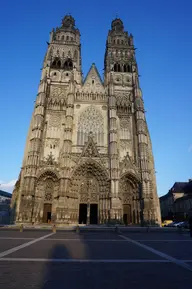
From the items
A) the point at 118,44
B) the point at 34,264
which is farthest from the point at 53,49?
the point at 34,264

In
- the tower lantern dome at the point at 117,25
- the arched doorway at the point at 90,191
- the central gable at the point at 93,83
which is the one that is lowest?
the arched doorway at the point at 90,191

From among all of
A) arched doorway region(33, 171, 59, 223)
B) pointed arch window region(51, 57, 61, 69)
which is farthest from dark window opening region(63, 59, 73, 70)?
arched doorway region(33, 171, 59, 223)

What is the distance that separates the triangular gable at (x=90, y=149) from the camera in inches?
1011

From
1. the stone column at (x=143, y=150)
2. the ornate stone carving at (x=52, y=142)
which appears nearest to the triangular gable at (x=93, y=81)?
the stone column at (x=143, y=150)

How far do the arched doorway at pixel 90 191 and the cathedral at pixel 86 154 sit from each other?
23mm

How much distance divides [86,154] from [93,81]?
46.0 feet

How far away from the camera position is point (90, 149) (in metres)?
26.2

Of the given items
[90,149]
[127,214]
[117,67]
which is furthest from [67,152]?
[117,67]

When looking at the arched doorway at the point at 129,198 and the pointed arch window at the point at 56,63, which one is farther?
the pointed arch window at the point at 56,63

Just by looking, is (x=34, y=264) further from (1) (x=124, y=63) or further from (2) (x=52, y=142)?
(1) (x=124, y=63)

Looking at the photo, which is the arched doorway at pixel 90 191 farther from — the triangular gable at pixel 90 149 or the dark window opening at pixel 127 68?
the dark window opening at pixel 127 68

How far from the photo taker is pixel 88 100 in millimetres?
30375

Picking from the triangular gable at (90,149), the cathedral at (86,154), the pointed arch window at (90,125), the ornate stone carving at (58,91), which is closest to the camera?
the cathedral at (86,154)

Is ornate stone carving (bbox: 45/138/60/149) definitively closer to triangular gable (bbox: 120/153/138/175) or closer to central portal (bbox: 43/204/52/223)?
central portal (bbox: 43/204/52/223)
